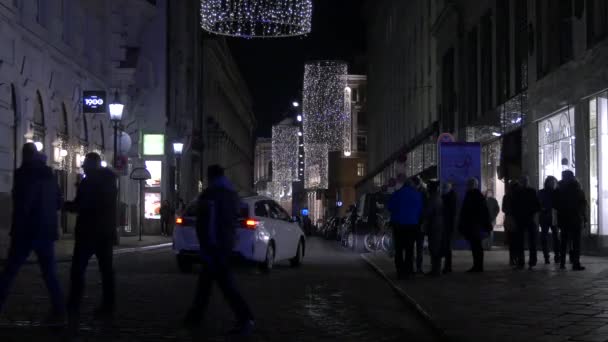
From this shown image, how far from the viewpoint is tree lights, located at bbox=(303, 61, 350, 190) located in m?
67.9

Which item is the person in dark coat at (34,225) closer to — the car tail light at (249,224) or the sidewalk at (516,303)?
the sidewalk at (516,303)

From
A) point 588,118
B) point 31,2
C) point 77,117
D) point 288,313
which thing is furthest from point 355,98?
point 288,313

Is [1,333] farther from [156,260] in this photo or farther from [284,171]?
[284,171]

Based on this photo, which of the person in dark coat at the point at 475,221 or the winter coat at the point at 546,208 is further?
the winter coat at the point at 546,208

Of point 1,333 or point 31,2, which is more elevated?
point 31,2

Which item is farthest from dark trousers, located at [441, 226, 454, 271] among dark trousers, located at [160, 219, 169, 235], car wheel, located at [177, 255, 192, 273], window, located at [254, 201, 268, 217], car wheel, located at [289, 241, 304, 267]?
dark trousers, located at [160, 219, 169, 235]

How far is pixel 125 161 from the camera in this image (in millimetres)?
32938

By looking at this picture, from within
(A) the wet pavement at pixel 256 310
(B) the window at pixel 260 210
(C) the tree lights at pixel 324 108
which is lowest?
(A) the wet pavement at pixel 256 310

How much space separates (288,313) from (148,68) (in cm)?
4397

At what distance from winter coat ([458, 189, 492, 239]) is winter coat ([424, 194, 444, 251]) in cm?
89

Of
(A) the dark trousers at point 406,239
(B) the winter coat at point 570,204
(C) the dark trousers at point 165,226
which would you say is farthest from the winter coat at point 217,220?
(C) the dark trousers at point 165,226

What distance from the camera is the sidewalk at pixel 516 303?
9.47 m

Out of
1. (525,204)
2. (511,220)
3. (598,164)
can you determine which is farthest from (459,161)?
(525,204)

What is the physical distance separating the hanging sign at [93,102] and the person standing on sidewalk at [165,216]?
1476 centimetres
